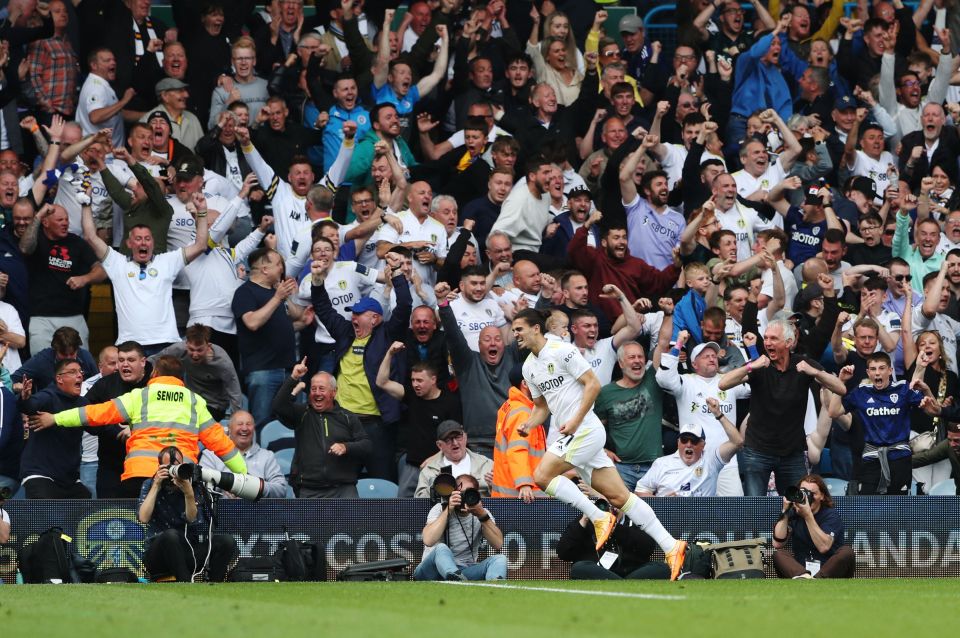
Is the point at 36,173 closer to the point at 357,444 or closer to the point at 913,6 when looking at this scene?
the point at 357,444

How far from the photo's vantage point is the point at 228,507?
42.8ft

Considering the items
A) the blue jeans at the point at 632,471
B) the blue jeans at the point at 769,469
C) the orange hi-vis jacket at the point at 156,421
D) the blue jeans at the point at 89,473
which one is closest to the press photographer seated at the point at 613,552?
the blue jeans at the point at 632,471

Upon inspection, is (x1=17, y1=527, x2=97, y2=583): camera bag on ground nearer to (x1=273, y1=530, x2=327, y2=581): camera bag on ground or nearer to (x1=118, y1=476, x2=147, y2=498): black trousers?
(x1=118, y1=476, x2=147, y2=498): black trousers

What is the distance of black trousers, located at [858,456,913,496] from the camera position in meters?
14.2

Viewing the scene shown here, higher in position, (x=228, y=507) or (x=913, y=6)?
(x=913, y=6)

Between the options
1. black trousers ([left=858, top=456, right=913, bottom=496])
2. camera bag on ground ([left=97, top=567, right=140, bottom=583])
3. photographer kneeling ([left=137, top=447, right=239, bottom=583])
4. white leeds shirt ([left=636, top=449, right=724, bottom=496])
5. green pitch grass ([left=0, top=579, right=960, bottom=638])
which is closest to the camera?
green pitch grass ([left=0, top=579, right=960, bottom=638])

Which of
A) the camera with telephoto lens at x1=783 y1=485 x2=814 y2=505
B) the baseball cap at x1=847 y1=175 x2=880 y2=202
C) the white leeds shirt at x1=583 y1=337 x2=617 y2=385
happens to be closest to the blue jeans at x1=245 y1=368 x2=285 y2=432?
the white leeds shirt at x1=583 y1=337 x2=617 y2=385

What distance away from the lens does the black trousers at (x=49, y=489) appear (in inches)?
520

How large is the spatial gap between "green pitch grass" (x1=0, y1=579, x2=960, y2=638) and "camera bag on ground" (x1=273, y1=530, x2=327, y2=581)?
1228mm

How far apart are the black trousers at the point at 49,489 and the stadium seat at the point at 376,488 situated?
2.41 m

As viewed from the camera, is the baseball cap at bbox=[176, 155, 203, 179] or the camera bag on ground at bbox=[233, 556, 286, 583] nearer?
the camera bag on ground at bbox=[233, 556, 286, 583]

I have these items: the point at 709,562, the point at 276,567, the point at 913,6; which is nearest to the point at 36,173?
the point at 276,567

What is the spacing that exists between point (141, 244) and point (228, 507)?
3230mm

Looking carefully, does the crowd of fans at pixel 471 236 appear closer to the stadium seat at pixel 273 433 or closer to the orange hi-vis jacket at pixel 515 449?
the orange hi-vis jacket at pixel 515 449
